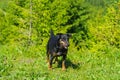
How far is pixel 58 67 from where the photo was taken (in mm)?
12977

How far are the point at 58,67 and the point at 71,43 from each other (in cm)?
2419

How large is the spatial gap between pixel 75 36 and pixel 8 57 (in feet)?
97.7

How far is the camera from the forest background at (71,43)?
36.3 ft

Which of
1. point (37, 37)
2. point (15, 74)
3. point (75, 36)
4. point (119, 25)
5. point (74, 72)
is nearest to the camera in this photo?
point (15, 74)

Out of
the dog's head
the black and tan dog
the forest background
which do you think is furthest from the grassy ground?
the dog's head

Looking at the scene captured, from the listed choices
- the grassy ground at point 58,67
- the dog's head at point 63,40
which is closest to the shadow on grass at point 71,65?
the grassy ground at point 58,67

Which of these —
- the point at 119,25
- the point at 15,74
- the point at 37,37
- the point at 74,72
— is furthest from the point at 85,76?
the point at 37,37

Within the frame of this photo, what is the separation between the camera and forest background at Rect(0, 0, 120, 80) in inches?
435

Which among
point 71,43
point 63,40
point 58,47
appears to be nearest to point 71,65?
point 58,47

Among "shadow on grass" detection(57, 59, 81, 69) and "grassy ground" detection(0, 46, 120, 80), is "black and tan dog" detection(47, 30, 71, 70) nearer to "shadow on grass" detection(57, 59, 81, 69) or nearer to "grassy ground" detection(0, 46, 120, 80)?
"grassy ground" detection(0, 46, 120, 80)

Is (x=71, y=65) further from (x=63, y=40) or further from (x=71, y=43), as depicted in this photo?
(x=71, y=43)

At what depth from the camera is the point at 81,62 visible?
46.0 ft

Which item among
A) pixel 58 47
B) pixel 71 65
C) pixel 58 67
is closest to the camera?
pixel 58 47

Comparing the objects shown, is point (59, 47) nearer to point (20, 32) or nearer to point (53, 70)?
point (53, 70)
